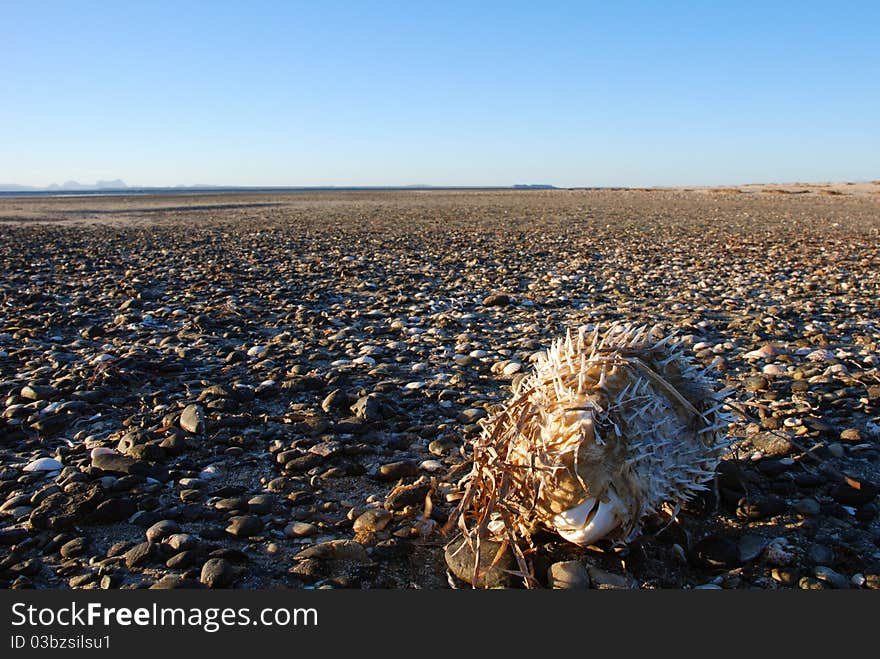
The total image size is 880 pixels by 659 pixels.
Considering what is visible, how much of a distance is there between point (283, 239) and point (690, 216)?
15.6m

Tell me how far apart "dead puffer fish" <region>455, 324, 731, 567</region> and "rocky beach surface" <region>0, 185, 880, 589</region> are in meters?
0.25

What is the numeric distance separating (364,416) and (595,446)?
261 cm

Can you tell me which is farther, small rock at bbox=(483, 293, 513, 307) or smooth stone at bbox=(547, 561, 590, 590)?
small rock at bbox=(483, 293, 513, 307)

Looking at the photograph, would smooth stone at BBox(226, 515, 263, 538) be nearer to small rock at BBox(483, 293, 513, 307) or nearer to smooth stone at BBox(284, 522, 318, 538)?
smooth stone at BBox(284, 522, 318, 538)

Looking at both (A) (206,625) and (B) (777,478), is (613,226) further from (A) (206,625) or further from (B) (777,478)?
(A) (206,625)

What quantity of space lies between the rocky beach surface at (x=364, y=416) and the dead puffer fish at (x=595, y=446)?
25 cm

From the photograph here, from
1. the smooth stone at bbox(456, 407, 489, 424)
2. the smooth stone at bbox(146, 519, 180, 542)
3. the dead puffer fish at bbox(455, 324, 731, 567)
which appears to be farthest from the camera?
the smooth stone at bbox(456, 407, 489, 424)

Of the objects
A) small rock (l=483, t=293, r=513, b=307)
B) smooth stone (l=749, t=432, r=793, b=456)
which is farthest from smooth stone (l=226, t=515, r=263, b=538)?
small rock (l=483, t=293, r=513, b=307)

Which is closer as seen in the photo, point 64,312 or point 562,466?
point 562,466

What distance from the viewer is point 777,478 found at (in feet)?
13.0

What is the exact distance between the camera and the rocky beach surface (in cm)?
322

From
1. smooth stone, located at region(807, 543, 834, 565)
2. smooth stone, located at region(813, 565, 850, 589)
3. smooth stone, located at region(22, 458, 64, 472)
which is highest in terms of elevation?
smooth stone, located at region(22, 458, 64, 472)

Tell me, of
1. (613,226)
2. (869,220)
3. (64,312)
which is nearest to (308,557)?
(64,312)

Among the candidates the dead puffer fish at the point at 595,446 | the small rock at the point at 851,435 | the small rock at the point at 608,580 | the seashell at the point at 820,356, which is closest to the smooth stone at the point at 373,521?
the dead puffer fish at the point at 595,446
